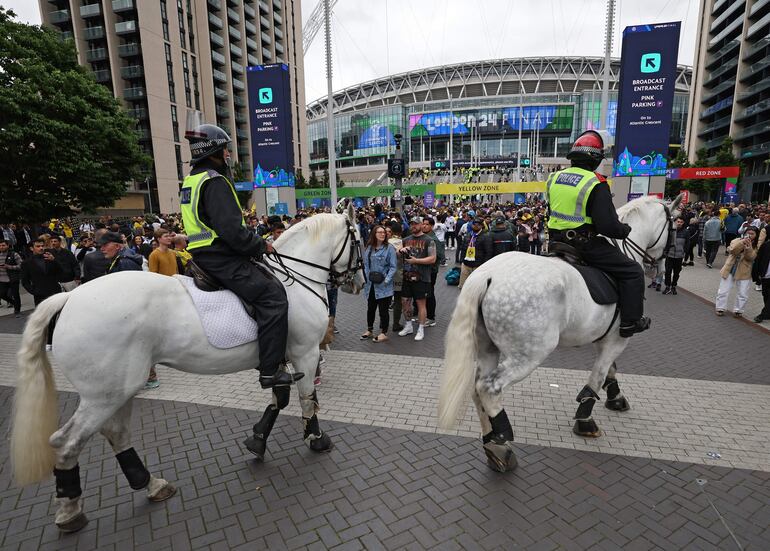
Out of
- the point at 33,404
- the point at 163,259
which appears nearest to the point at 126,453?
the point at 33,404

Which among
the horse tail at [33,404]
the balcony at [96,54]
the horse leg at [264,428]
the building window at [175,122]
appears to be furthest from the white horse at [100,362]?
the balcony at [96,54]

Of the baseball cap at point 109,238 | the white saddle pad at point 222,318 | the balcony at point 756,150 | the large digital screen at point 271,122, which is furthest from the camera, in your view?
the balcony at point 756,150

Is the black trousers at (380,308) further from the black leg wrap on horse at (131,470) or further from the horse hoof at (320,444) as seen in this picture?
the black leg wrap on horse at (131,470)

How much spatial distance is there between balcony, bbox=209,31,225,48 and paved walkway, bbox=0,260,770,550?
63.3m

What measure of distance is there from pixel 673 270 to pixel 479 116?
287 feet

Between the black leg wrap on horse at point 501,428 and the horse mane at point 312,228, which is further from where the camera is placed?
the horse mane at point 312,228

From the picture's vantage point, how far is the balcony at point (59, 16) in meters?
43.3

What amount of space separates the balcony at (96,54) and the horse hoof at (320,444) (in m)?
56.1

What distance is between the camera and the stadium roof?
335ft

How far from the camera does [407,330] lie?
26.7ft

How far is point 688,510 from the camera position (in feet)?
10.7

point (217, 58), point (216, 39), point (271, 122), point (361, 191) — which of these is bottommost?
point (361, 191)

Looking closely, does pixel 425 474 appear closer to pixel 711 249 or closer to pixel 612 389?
pixel 612 389

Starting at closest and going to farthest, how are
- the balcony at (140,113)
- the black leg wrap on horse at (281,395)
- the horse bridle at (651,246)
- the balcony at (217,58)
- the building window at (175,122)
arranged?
Result: the black leg wrap on horse at (281,395) < the horse bridle at (651,246) < the balcony at (140,113) < the building window at (175,122) < the balcony at (217,58)
